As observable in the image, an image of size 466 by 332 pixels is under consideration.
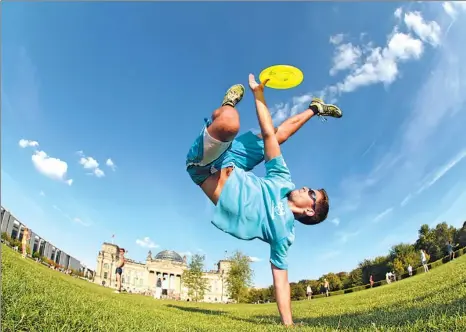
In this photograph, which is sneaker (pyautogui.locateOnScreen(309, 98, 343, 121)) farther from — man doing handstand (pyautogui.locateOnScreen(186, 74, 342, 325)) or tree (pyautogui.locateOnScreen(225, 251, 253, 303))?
tree (pyautogui.locateOnScreen(225, 251, 253, 303))

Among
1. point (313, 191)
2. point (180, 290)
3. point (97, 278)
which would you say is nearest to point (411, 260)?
point (313, 191)

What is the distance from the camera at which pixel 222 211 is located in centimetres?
390

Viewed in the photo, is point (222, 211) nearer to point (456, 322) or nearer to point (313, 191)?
point (313, 191)

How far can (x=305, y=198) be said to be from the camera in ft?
14.3

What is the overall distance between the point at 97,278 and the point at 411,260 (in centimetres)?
10862

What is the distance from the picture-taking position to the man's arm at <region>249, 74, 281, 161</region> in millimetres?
4105

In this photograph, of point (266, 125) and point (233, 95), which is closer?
point (233, 95)

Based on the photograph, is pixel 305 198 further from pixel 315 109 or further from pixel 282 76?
pixel 282 76

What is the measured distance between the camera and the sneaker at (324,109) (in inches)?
191

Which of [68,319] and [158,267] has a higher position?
[158,267]

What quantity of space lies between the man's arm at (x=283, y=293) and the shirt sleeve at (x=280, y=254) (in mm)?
69

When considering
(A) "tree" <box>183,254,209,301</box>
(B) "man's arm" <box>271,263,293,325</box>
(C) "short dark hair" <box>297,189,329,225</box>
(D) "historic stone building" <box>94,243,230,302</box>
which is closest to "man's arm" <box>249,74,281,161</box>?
(C) "short dark hair" <box>297,189,329,225</box>

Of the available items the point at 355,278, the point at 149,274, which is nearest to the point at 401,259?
the point at 355,278

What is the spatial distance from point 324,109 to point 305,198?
1381 mm
